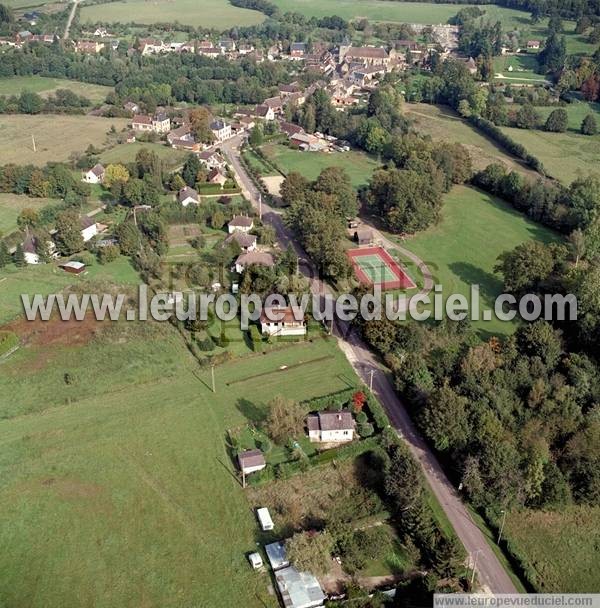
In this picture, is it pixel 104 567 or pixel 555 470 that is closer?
pixel 104 567

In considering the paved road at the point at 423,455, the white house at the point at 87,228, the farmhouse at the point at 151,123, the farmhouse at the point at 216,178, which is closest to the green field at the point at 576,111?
the farmhouse at the point at 216,178

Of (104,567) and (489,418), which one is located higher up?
(489,418)

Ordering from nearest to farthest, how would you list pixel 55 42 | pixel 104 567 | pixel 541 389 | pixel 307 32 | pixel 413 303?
pixel 104 567 < pixel 541 389 < pixel 413 303 < pixel 55 42 < pixel 307 32

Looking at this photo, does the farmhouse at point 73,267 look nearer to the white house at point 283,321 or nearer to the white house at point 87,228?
the white house at point 87,228

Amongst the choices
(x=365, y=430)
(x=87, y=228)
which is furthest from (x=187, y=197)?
(x=365, y=430)

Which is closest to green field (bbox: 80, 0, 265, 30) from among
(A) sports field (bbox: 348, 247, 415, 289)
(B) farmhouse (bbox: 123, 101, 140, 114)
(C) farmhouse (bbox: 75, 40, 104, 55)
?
(C) farmhouse (bbox: 75, 40, 104, 55)

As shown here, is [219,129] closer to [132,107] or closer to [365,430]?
[132,107]

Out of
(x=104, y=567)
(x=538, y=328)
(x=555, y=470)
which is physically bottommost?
(x=104, y=567)

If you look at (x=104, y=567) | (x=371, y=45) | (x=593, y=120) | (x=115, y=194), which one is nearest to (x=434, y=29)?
(x=371, y=45)

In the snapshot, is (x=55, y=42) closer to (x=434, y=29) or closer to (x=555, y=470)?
(x=434, y=29)
